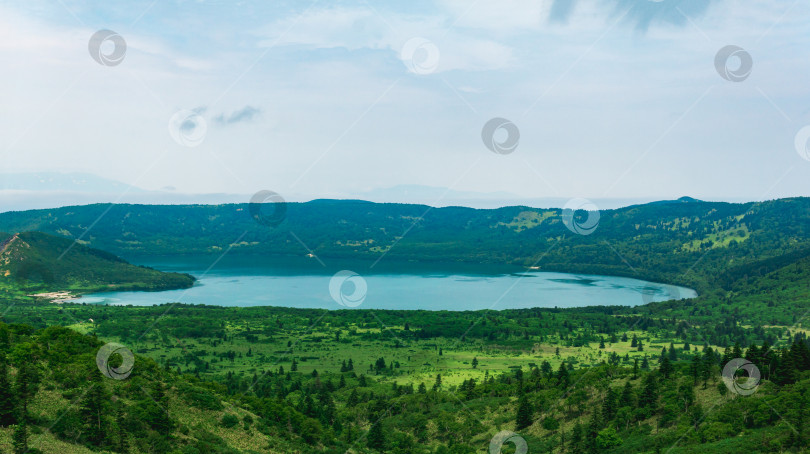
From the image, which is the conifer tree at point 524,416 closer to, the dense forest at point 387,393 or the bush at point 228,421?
the dense forest at point 387,393

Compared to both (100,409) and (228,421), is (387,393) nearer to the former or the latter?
(228,421)

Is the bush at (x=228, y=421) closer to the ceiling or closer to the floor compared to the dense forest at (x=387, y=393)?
closer to the floor

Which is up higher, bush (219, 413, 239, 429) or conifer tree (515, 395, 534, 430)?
conifer tree (515, 395, 534, 430)

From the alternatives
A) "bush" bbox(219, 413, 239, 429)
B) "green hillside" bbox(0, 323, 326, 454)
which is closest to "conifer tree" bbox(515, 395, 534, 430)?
"green hillside" bbox(0, 323, 326, 454)

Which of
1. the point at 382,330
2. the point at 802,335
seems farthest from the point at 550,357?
the point at 802,335

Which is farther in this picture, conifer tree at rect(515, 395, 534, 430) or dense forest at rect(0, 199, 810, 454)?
conifer tree at rect(515, 395, 534, 430)

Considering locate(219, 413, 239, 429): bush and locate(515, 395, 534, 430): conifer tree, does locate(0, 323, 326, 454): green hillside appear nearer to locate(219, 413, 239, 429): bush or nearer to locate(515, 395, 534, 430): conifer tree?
locate(219, 413, 239, 429): bush

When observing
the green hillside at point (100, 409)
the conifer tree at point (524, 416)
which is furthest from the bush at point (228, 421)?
the conifer tree at point (524, 416)

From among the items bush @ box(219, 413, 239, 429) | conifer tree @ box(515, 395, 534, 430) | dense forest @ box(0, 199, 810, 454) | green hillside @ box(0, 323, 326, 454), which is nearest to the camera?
green hillside @ box(0, 323, 326, 454)

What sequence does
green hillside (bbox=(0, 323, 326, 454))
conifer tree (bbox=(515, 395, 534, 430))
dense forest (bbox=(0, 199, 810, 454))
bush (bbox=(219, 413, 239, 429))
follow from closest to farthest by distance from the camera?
green hillside (bbox=(0, 323, 326, 454)) < dense forest (bbox=(0, 199, 810, 454)) < bush (bbox=(219, 413, 239, 429)) < conifer tree (bbox=(515, 395, 534, 430))

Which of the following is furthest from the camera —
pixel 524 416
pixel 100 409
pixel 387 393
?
pixel 387 393

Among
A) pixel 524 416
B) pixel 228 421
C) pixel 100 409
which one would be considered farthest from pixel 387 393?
pixel 100 409

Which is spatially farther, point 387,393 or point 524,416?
point 387,393
